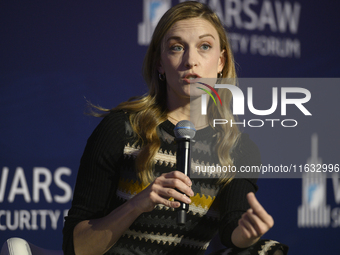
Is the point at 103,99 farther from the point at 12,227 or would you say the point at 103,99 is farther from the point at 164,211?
the point at 164,211

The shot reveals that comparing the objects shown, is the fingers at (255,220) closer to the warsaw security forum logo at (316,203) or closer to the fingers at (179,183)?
the fingers at (179,183)

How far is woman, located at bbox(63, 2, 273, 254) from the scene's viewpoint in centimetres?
117

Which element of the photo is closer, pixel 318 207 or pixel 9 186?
pixel 9 186

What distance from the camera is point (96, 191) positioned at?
3.87 feet

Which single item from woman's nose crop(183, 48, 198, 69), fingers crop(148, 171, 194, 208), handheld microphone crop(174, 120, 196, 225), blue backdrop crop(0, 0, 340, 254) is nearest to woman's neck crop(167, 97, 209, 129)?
woman's nose crop(183, 48, 198, 69)

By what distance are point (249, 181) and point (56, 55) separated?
5.58 ft

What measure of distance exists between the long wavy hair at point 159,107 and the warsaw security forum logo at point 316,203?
5.88 ft

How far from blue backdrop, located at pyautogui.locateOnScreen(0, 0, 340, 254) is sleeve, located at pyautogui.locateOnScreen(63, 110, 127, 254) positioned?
4.36ft

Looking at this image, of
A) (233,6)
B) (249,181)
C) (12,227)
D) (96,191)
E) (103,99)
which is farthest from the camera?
(233,6)

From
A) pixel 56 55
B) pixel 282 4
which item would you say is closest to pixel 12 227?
pixel 56 55

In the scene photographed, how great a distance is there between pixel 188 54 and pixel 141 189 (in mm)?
450

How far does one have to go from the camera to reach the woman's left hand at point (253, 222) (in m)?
0.83

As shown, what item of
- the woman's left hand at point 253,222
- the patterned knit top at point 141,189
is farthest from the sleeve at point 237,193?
the woman's left hand at point 253,222

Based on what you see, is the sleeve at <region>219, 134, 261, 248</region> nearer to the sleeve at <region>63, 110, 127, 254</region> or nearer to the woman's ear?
the woman's ear
